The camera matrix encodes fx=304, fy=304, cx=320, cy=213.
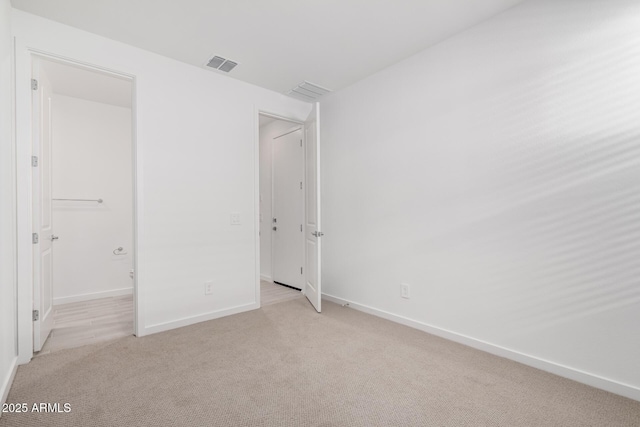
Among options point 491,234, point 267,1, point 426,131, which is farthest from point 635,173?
point 267,1

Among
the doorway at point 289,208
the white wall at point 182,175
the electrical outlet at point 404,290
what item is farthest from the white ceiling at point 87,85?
the electrical outlet at point 404,290

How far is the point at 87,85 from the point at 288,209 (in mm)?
2837

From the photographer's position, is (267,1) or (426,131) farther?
(426,131)

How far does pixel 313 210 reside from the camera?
3559mm

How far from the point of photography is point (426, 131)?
2.83 metres

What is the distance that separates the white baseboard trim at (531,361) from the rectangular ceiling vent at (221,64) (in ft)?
9.72

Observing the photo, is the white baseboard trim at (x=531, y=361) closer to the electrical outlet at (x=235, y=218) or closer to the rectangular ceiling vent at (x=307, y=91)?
the electrical outlet at (x=235, y=218)

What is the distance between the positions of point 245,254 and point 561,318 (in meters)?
2.84

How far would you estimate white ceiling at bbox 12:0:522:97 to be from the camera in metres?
2.20

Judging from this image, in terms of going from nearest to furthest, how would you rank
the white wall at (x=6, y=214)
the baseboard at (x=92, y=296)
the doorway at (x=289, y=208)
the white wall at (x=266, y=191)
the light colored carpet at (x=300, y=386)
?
the light colored carpet at (x=300, y=386) < the white wall at (x=6, y=214) < the doorway at (x=289, y=208) < the baseboard at (x=92, y=296) < the white wall at (x=266, y=191)

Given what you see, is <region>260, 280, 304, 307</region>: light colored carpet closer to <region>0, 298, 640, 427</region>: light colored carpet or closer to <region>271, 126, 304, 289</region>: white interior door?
<region>271, 126, 304, 289</region>: white interior door

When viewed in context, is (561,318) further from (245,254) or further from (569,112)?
(245,254)

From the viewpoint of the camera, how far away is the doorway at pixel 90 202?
11.0 feet

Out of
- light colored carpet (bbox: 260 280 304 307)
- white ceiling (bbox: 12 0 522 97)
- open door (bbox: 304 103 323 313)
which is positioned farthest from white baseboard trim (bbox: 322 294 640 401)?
white ceiling (bbox: 12 0 522 97)
